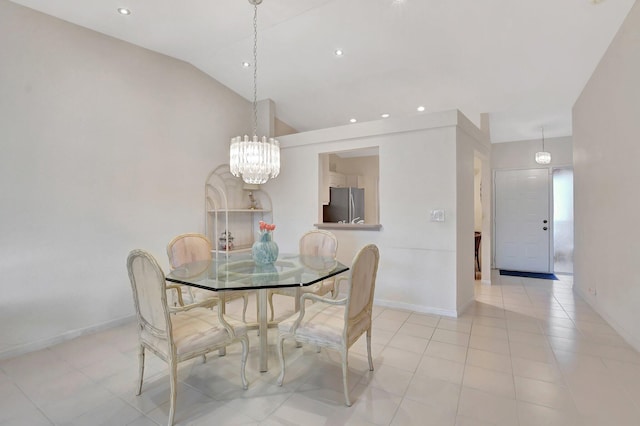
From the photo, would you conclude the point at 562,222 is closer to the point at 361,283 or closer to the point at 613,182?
the point at 613,182

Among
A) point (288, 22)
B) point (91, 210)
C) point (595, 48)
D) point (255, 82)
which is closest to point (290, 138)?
point (255, 82)

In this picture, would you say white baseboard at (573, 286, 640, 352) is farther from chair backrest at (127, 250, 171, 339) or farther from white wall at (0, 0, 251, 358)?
white wall at (0, 0, 251, 358)

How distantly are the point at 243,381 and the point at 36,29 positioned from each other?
11.5 feet

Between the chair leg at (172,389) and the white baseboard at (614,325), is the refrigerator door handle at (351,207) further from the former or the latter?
the chair leg at (172,389)

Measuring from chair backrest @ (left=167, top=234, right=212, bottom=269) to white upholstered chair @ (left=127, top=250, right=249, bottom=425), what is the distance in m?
0.90

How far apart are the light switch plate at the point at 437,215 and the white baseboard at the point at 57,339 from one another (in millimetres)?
3602

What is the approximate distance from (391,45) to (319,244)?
7.81 feet

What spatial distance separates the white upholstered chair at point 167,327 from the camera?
1748 millimetres

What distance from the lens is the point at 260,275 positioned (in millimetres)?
2277

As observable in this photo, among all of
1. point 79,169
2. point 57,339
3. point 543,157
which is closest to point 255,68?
point 79,169

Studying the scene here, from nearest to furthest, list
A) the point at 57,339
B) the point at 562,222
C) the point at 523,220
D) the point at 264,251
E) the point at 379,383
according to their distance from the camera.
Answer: the point at 379,383 → the point at 264,251 → the point at 57,339 → the point at 562,222 → the point at 523,220

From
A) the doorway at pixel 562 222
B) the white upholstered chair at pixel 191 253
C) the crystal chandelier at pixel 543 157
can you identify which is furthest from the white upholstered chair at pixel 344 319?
the doorway at pixel 562 222

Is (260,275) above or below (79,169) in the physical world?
below

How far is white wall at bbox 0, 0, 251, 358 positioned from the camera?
2.60 m
